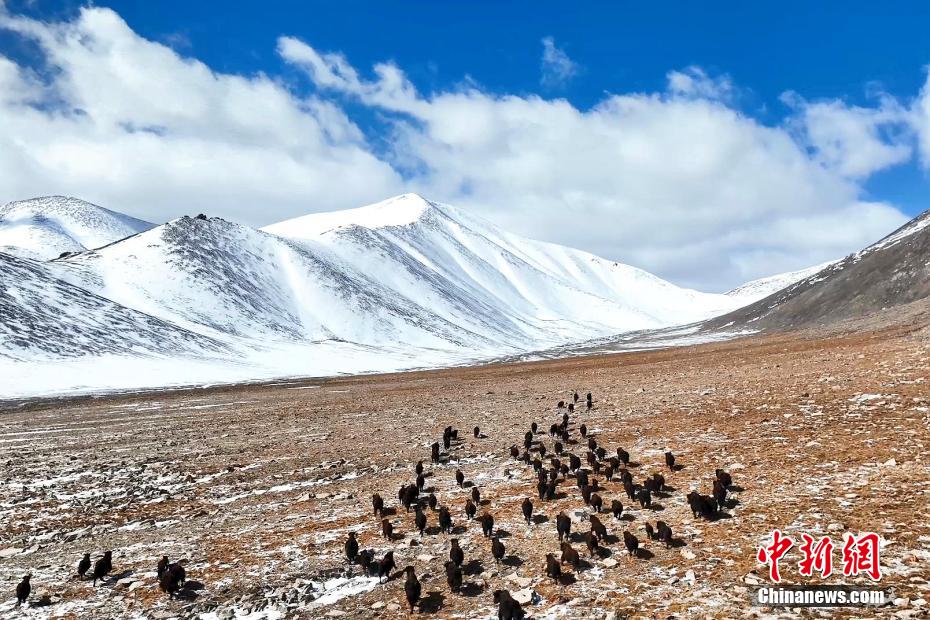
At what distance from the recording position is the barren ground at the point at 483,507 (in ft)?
27.3

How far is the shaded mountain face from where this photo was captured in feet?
293

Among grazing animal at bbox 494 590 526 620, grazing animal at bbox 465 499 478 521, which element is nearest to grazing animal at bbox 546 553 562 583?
grazing animal at bbox 494 590 526 620

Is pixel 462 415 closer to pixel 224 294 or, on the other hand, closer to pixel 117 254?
pixel 224 294

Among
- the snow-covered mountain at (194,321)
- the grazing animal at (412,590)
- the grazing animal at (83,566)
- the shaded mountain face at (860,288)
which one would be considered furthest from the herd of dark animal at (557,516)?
the shaded mountain face at (860,288)

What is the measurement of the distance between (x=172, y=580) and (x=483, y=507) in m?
6.30

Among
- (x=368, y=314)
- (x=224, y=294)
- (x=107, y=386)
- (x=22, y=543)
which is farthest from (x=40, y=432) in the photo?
(x=368, y=314)

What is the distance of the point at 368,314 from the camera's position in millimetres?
182000

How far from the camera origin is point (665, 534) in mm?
9172

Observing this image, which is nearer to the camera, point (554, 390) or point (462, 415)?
point (462, 415)

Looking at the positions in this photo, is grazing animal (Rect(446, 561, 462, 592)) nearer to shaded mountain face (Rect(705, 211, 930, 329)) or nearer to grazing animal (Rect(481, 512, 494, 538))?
grazing animal (Rect(481, 512, 494, 538))

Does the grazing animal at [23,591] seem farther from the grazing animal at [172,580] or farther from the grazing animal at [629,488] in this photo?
the grazing animal at [629,488]

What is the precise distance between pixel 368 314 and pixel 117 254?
76.3m

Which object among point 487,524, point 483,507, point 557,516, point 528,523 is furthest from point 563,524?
point 483,507

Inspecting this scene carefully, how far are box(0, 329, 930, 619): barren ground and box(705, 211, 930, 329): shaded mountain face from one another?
3101 inches
